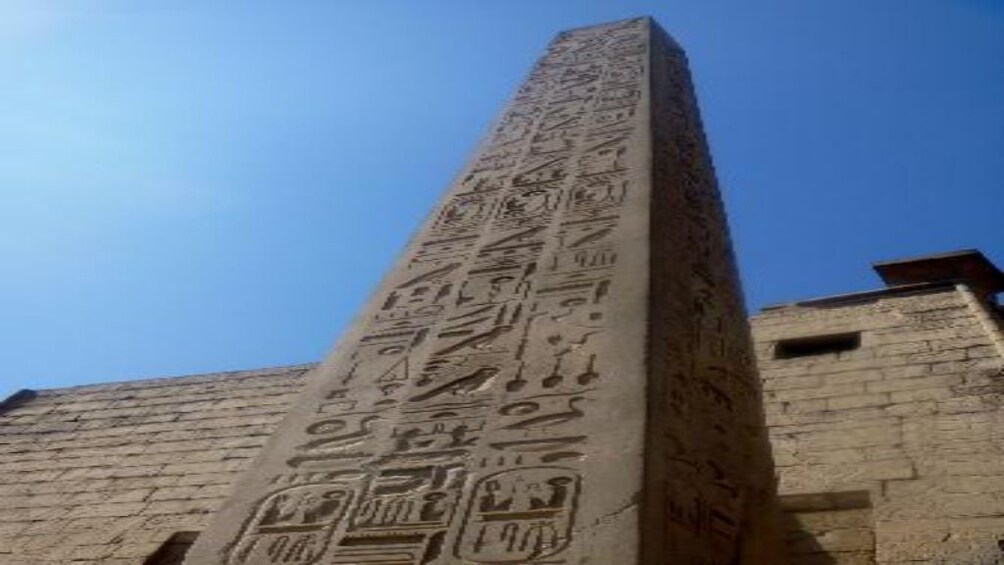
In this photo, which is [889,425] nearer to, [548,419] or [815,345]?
[815,345]

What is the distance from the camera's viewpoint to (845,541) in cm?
365

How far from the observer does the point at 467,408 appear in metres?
2.52

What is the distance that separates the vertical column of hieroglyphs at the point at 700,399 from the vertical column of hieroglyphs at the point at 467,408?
0.38 ft

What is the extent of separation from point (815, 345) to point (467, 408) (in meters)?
3.69

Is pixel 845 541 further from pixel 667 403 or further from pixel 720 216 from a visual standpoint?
pixel 667 403

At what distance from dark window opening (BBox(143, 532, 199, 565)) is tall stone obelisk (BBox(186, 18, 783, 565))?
6.81 feet

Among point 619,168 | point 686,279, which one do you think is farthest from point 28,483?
point 686,279

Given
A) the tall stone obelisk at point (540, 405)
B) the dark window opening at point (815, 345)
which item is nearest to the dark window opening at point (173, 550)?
the tall stone obelisk at point (540, 405)

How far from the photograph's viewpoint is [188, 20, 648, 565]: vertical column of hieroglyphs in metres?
2.12

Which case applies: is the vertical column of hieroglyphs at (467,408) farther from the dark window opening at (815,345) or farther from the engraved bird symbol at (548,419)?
the dark window opening at (815,345)

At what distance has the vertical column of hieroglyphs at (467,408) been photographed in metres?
2.12

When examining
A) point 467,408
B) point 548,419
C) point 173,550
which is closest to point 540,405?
point 548,419

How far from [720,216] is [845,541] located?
1.26 m

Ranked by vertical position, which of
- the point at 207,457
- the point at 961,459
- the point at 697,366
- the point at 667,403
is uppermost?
the point at 207,457
